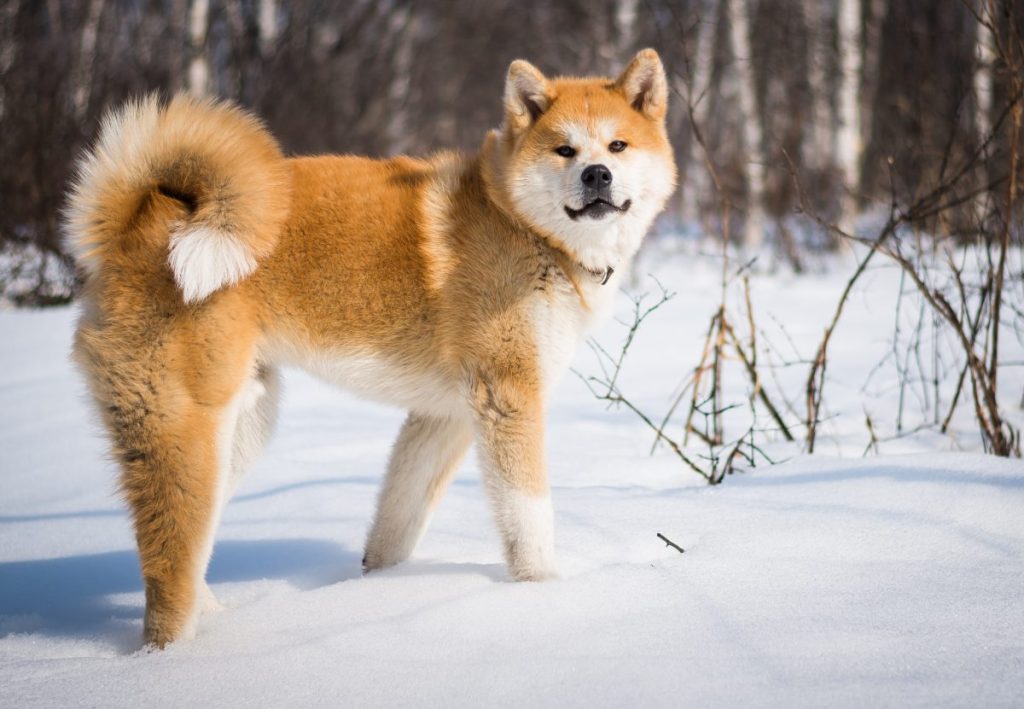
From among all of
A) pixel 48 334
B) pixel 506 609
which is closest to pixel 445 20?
pixel 48 334

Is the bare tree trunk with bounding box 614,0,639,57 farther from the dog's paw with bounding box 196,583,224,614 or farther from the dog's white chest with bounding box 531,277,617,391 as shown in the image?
the dog's paw with bounding box 196,583,224,614

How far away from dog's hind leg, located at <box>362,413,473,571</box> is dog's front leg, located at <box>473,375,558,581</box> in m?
0.35

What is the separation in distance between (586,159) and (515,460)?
0.93 metres

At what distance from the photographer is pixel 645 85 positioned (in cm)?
286

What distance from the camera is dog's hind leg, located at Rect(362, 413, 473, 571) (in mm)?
2844

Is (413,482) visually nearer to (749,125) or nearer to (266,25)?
(749,125)

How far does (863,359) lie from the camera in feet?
17.9

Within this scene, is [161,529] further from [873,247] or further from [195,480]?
[873,247]

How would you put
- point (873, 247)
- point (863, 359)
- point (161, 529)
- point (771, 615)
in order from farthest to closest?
point (863, 359) → point (873, 247) → point (161, 529) → point (771, 615)

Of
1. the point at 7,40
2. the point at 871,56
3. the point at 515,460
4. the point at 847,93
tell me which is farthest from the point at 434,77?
the point at 515,460

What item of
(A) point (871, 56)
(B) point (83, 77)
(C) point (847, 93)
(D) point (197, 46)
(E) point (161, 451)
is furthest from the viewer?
(A) point (871, 56)

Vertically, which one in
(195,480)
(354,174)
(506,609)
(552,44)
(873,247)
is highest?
(552,44)

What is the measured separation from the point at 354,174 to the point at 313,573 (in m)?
1.31

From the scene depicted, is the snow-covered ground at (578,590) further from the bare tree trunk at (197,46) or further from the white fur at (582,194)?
the bare tree trunk at (197,46)
